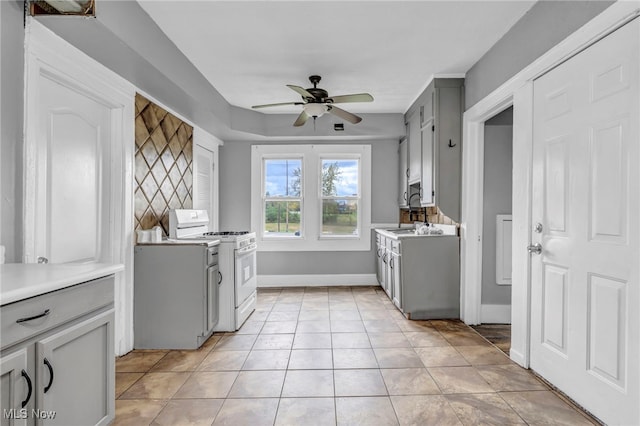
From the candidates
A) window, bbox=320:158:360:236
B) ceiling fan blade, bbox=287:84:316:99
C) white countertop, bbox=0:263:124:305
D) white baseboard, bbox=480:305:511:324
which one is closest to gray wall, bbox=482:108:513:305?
white baseboard, bbox=480:305:511:324

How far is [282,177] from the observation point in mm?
5434

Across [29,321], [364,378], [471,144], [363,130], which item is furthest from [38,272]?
[363,130]

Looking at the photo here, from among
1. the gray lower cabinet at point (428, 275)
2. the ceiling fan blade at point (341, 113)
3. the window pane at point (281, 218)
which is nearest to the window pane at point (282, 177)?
the window pane at point (281, 218)

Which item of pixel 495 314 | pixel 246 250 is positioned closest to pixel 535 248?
pixel 495 314

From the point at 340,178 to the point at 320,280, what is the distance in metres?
1.59

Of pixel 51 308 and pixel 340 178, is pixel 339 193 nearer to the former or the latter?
pixel 340 178

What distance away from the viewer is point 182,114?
384 centimetres

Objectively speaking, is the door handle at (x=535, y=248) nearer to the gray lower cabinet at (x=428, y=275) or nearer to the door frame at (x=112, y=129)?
the gray lower cabinet at (x=428, y=275)

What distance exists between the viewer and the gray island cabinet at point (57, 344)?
3.62ft

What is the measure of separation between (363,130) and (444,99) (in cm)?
155

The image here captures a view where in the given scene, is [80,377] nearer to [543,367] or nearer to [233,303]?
[233,303]

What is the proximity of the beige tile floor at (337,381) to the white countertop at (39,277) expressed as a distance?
1023 mm

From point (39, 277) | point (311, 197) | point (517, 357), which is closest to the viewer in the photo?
point (39, 277)

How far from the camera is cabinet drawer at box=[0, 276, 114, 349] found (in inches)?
42.6
